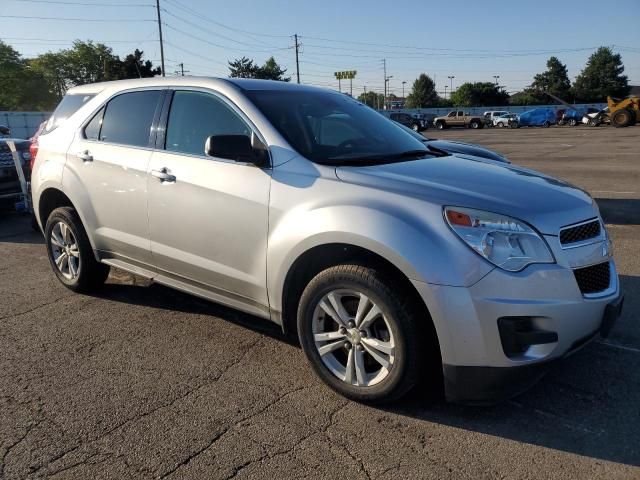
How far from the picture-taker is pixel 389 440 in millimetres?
2727

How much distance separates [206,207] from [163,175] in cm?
51

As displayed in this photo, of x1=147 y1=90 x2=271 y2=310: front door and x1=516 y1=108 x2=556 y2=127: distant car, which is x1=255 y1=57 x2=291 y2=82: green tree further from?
x1=147 y1=90 x2=271 y2=310: front door

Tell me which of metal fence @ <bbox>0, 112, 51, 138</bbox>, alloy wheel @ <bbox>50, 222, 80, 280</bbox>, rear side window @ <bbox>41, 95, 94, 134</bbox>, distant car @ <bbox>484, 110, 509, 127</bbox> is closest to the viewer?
alloy wheel @ <bbox>50, 222, 80, 280</bbox>

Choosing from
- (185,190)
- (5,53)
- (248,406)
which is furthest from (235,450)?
(5,53)

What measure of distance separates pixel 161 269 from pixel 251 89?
146 centimetres

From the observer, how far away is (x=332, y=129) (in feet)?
12.8

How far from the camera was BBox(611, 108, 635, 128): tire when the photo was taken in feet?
126

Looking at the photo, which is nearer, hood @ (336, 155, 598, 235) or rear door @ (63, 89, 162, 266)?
hood @ (336, 155, 598, 235)

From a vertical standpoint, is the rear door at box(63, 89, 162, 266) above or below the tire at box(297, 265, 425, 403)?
above

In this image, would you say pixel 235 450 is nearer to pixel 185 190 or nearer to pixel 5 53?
pixel 185 190

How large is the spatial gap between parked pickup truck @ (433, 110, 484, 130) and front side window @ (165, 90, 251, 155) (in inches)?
2073

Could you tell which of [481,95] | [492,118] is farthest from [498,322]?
[481,95]

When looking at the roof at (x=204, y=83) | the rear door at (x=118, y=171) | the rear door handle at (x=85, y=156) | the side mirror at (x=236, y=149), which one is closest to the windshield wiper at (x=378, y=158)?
the side mirror at (x=236, y=149)

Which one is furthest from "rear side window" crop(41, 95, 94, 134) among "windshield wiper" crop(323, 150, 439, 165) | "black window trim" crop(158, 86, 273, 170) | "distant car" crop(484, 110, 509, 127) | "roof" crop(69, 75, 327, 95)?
"distant car" crop(484, 110, 509, 127)
